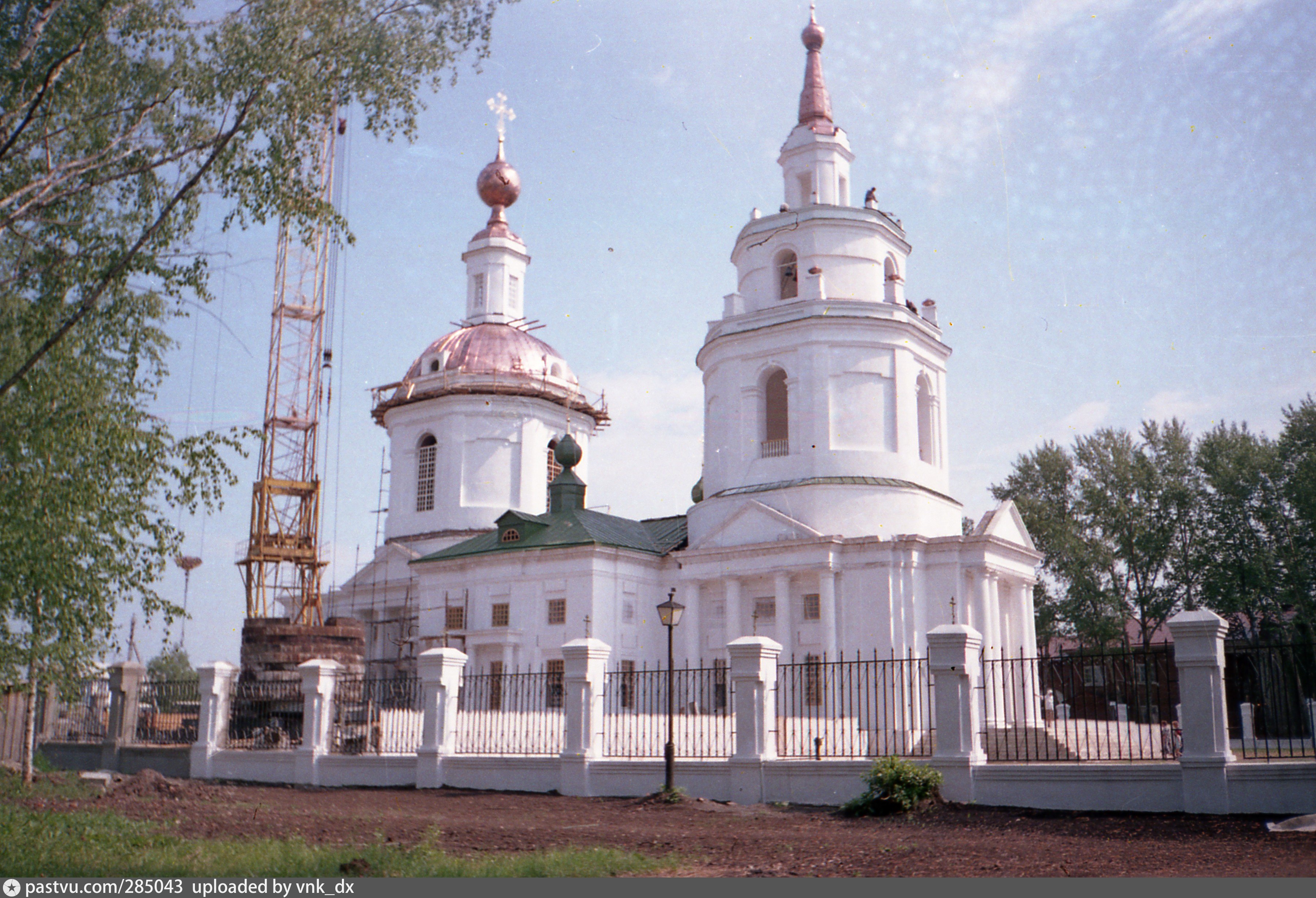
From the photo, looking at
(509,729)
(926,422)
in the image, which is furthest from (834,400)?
(509,729)

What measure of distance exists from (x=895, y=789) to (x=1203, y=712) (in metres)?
3.89

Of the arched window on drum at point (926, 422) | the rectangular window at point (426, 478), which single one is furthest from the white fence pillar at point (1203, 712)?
the rectangular window at point (426, 478)

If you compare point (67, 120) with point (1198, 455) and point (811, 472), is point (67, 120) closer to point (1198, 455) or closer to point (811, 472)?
point (811, 472)

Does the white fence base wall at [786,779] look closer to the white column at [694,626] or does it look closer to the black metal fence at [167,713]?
the black metal fence at [167,713]

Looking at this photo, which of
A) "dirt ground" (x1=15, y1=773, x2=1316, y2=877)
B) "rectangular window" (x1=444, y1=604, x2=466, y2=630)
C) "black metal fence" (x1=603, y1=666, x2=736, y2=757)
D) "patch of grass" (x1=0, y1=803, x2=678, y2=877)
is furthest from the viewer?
"rectangular window" (x1=444, y1=604, x2=466, y2=630)

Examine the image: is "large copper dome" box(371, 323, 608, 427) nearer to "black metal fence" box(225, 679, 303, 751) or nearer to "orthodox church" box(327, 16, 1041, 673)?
"orthodox church" box(327, 16, 1041, 673)

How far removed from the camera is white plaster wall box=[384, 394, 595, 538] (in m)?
47.1

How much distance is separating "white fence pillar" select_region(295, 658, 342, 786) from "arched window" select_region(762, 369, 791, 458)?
1833cm

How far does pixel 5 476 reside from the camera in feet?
51.6

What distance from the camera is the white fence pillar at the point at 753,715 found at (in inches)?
682

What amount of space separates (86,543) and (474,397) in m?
32.0

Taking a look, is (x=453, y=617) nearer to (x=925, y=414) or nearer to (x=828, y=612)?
(x=828, y=612)

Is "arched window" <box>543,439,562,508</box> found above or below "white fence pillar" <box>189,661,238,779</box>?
above

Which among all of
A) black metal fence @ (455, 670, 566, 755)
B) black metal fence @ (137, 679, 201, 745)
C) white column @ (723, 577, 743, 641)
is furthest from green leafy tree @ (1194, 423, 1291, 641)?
black metal fence @ (137, 679, 201, 745)
